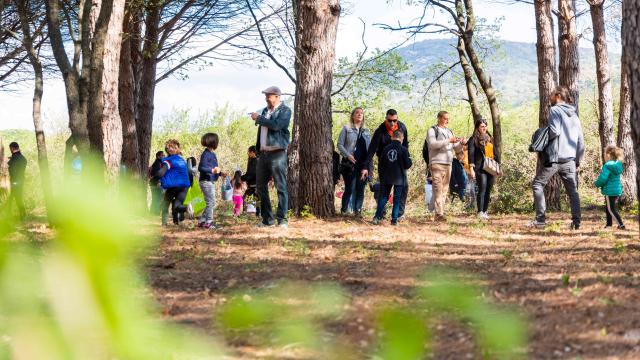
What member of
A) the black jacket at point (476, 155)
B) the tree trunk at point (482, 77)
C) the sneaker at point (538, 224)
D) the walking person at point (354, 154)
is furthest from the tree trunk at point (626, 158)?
the walking person at point (354, 154)

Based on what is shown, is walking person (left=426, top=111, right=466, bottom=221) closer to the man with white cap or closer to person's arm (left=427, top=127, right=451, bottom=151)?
person's arm (left=427, top=127, right=451, bottom=151)

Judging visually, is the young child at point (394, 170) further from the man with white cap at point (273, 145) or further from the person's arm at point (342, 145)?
the man with white cap at point (273, 145)

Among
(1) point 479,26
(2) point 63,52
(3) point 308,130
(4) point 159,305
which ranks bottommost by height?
(4) point 159,305

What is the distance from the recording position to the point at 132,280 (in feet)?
1.96

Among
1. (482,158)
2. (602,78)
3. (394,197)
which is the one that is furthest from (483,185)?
(602,78)

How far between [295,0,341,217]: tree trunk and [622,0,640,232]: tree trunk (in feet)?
21.8

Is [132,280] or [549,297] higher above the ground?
[132,280]

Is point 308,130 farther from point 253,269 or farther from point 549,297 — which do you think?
point 549,297

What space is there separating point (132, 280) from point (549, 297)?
507cm

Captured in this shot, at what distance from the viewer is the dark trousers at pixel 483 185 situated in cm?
1359

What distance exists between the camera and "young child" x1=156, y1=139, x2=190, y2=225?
12047mm

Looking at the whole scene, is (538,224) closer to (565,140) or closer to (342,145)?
(565,140)

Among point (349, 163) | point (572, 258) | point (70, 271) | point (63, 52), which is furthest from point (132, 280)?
point (349, 163)

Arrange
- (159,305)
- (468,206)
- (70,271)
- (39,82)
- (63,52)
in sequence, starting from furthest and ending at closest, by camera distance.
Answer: (468,206), (39,82), (63,52), (159,305), (70,271)
